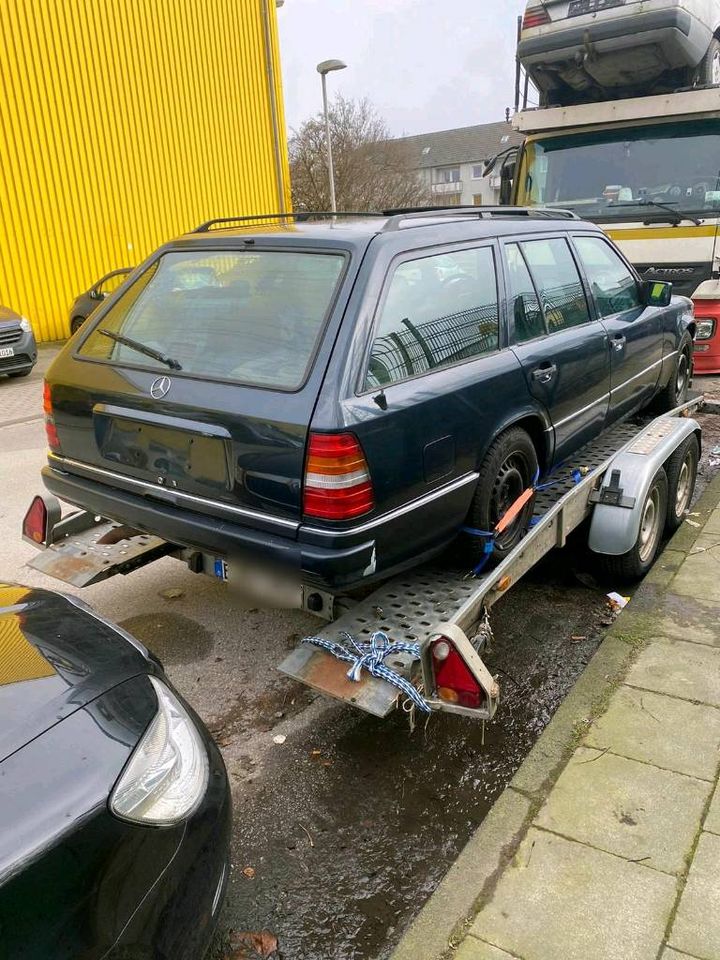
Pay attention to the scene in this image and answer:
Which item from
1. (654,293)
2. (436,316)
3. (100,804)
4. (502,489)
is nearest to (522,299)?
(436,316)

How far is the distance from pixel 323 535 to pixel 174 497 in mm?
762

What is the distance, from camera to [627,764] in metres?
2.79

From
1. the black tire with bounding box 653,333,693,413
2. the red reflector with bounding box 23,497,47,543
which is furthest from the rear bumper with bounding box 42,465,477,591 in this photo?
the black tire with bounding box 653,333,693,413

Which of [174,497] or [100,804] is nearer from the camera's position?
[100,804]

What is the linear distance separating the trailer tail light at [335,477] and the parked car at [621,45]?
21.0 ft

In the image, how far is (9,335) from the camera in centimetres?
1095

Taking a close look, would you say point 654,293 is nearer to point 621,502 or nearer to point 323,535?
point 621,502

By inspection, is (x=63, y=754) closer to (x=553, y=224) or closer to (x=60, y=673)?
(x=60, y=673)

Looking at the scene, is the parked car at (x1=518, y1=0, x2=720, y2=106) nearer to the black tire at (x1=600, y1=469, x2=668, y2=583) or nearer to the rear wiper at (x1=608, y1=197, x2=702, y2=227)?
the rear wiper at (x1=608, y1=197, x2=702, y2=227)

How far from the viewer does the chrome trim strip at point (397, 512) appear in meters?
2.72

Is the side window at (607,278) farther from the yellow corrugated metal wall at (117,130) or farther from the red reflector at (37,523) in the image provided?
the yellow corrugated metal wall at (117,130)

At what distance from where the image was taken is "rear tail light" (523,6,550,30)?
7379 mm

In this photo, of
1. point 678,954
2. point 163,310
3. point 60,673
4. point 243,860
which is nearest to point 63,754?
point 60,673

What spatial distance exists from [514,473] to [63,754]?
98.0 inches
